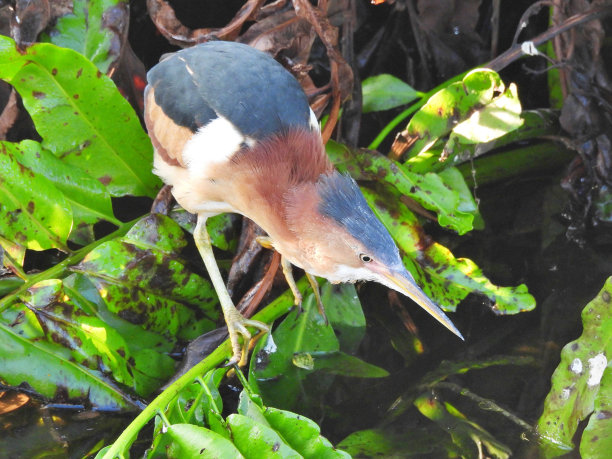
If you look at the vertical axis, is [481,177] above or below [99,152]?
below

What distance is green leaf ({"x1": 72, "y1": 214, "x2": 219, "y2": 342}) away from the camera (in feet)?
7.68

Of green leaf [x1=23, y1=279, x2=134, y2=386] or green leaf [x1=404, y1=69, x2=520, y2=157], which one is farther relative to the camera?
green leaf [x1=404, y1=69, x2=520, y2=157]

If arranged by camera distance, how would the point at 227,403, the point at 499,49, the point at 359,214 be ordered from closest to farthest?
1. the point at 359,214
2. the point at 227,403
3. the point at 499,49

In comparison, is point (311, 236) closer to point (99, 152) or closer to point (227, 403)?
point (227, 403)

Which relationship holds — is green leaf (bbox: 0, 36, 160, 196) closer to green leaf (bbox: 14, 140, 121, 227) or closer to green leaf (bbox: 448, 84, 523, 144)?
green leaf (bbox: 14, 140, 121, 227)

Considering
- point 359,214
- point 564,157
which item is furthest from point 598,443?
point 564,157

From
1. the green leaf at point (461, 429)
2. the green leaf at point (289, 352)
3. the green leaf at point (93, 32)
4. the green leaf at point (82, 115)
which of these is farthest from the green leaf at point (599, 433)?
the green leaf at point (93, 32)

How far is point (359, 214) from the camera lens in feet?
6.46

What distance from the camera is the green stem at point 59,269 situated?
7.56 feet

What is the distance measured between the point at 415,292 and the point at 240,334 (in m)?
0.67

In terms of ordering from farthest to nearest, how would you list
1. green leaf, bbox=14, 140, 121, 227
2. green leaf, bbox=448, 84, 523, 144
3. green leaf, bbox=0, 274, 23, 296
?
green leaf, bbox=448, 84, 523, 144 → green leaf, bbox=14, 140, 121, 227 → green leaf, bbox=0, 274, 23, 296

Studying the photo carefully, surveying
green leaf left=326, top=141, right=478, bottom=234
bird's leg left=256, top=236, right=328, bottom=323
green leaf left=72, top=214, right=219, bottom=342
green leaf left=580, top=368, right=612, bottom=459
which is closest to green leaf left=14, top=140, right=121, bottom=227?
green leaf left=72, top=214, right=219, bottom=342

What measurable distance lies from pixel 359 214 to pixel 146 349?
2.87 ft

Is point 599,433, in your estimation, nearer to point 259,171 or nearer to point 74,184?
point 259,171
